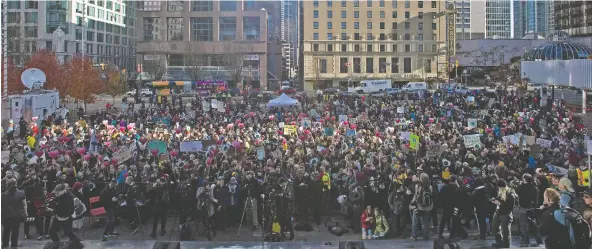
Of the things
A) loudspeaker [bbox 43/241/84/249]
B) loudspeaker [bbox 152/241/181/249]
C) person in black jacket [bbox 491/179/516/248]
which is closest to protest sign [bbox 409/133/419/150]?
person in black jacket [bbox 491/179/516/248]

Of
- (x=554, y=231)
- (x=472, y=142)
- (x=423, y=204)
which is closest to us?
(x=554, y=231)

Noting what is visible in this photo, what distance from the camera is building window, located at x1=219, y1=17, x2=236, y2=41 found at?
8712cm

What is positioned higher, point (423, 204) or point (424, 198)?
point (424, 198)

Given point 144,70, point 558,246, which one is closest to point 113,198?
point 558,246

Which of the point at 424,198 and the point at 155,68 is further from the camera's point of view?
the point at 155,68

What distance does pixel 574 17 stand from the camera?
291 ft

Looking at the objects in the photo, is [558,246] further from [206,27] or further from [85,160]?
[206,27]

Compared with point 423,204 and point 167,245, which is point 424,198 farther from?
point 167,245

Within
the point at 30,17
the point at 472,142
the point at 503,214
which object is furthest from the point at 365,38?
the point at 503,214

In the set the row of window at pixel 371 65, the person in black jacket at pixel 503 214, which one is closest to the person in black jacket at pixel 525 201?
the person in black jacket at pixel 503 214

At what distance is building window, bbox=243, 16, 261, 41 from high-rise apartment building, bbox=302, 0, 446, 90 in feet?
24.7

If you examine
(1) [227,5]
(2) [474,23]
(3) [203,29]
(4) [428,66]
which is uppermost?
(2) [474,23]

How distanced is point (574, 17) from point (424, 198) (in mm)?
87320

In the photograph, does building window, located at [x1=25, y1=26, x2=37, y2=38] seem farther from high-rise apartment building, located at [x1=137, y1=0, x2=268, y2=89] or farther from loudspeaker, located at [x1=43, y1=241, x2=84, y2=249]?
loudspeaker, located at [x1=43, y1=241, x2=84, y2=249]
